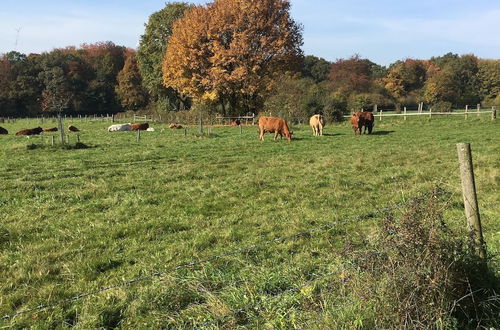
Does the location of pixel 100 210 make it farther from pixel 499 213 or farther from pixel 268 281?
pixel 499 213

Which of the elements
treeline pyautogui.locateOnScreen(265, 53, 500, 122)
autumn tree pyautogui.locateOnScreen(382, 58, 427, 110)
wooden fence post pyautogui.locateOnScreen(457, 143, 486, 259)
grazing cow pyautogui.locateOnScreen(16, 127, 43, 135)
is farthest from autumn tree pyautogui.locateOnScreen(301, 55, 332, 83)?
wooden fence post pyautogui.locateOnScreen(457, 143, 486, 259)

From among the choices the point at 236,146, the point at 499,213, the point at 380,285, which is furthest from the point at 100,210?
the point at 236,146

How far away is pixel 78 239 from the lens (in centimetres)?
597

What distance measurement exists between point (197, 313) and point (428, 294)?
1.96 meters

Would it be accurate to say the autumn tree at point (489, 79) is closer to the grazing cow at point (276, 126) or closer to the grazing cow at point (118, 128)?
the grazing cow at point (276, 126)

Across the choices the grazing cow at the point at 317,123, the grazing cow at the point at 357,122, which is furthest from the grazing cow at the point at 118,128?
the grazing cow at the point at 357,122

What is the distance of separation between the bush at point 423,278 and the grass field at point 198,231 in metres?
0.22

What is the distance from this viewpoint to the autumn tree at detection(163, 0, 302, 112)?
37.2 meters

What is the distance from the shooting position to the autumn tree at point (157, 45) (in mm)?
51188

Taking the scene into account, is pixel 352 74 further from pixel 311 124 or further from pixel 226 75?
pixel 311 124

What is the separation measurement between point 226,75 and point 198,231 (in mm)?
32306

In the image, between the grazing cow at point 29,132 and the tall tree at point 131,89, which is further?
the tall tree at point 131,89

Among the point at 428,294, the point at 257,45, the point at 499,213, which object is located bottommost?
the point at 499,213

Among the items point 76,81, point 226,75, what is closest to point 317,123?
point 226,75
